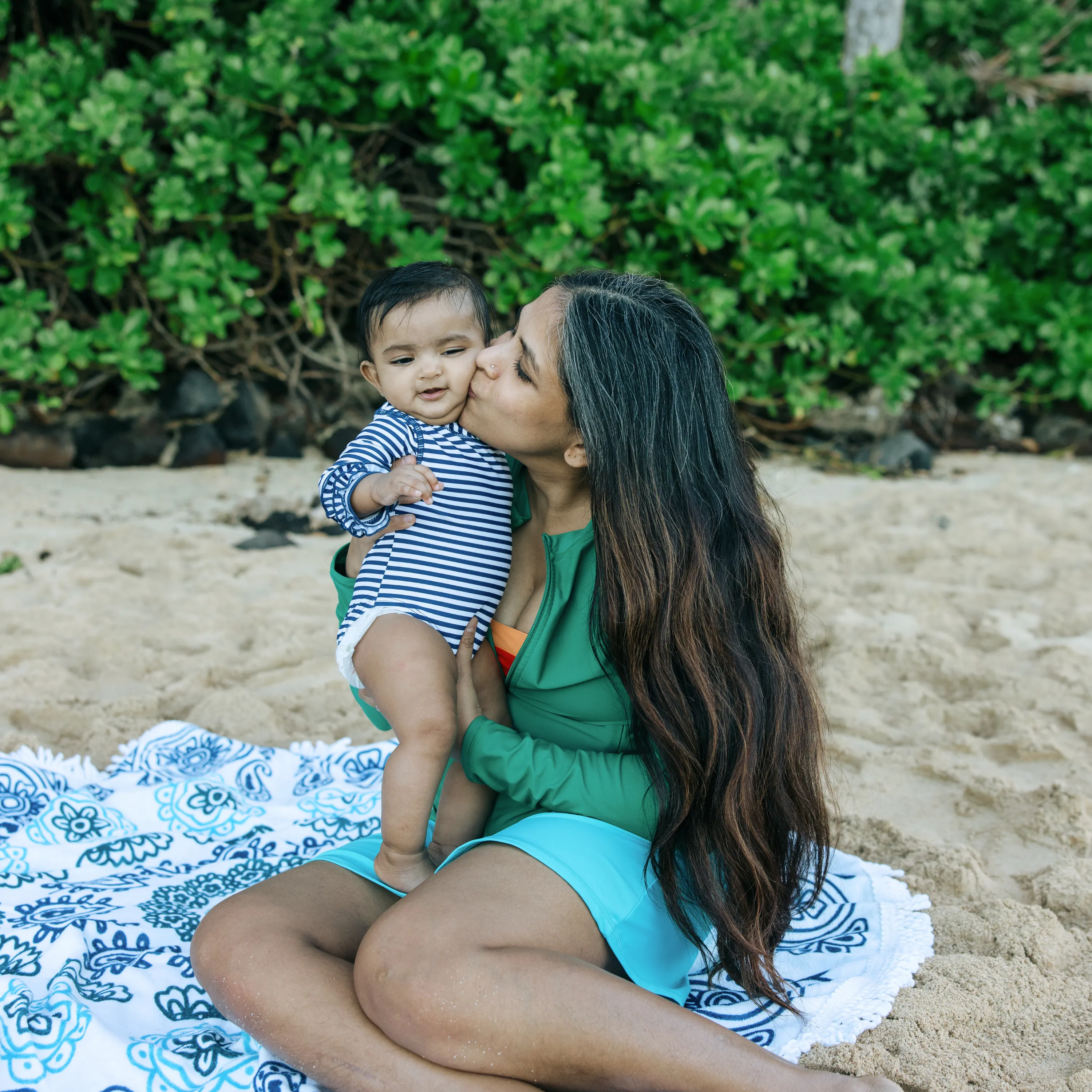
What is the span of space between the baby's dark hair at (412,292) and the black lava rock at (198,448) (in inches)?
131

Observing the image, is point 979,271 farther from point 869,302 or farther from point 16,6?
point 16,6

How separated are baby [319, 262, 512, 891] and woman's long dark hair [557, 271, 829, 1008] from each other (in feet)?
1.01

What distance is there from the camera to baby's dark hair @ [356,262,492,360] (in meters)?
2.16

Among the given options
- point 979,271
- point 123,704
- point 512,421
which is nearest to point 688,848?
point 512,421

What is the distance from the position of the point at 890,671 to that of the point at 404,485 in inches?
85.2

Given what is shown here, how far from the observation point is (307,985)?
167 centimetres

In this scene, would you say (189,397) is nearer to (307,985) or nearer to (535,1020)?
(307,985)

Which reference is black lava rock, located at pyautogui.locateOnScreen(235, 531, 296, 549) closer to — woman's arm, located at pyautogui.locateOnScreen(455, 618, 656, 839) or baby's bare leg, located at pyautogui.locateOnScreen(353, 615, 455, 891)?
baby's bare leg, located at pyautogui.locateOnScreen(353, 615, 455, 891)

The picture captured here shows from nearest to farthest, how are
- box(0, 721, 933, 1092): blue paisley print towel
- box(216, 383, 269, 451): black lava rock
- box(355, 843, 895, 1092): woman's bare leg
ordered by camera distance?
box(355, 843, 895, 1092): woman's bare leg, box(0, 721, 933, 1092): blue paisley print towel, box(216, 383, 269, 451): black lava rock

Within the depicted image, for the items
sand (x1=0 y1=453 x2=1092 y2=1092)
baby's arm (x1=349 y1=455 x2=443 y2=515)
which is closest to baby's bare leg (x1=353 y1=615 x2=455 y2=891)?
baby's arm (x1=349 y1=455 x2=443 y2=515)

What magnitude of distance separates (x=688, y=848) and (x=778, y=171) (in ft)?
16.4

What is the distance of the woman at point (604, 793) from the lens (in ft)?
5.15

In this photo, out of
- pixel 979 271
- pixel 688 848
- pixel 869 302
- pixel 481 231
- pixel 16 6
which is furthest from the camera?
pixel 979 271

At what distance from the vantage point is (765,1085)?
→ 60.4 inches
